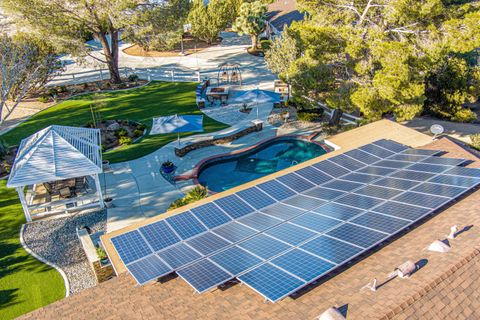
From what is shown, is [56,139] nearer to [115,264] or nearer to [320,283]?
[115,264]

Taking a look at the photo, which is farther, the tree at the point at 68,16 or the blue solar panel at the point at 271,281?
the tree at the point at 68,16

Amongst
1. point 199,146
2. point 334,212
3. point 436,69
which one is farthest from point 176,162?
point 436,69

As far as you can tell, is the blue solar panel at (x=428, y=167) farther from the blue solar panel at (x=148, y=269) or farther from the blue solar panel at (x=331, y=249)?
the blue solar panel at (x=148, y=269)

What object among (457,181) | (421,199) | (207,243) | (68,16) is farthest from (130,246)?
(68,16)

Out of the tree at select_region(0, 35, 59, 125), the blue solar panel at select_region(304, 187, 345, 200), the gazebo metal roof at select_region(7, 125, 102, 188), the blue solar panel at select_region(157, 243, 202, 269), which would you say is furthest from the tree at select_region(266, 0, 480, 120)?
the tree at select_region(0, 35, 59, 125)

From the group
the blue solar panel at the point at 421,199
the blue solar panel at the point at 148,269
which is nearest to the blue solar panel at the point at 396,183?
the blue solar panel at the point at 421,199

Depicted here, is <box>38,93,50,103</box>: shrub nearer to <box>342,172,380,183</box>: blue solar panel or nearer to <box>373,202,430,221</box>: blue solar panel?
<box>342,172,380,183</box>: blue solar panel

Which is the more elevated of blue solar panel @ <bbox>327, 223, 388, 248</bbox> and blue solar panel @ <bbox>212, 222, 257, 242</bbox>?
blue solar panel @ <bbox>327, 223, 388, 248</bbox>
